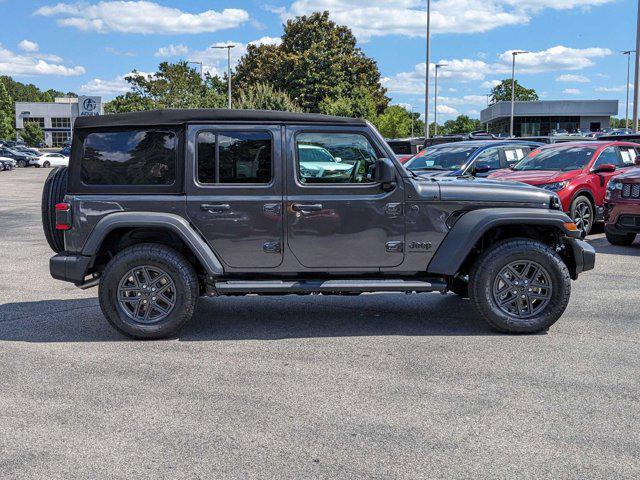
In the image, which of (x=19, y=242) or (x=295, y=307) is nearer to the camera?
(x=295, y=307)

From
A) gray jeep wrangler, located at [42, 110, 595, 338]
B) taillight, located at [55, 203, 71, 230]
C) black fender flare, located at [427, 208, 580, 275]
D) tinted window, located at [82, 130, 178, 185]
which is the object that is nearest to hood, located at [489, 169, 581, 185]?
black fender flare, located at [427, 208, 580, 275]

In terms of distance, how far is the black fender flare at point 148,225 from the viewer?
598cm

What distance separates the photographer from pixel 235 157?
20.4 feet

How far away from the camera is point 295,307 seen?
7469mm

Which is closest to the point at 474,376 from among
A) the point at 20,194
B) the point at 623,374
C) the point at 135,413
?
the point at 623,374

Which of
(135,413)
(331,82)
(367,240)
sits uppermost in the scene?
(331,82)

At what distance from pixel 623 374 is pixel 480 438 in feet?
5.51

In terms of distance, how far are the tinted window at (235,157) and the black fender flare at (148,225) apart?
0.47 metres

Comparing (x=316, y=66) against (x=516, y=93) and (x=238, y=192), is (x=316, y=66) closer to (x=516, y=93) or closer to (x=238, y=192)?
(x=238, y=192)

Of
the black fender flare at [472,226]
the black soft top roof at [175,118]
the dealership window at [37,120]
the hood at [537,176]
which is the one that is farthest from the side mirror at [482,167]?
the dealership window at [37,120]

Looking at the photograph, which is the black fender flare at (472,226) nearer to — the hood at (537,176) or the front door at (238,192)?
the front door at (238,192)

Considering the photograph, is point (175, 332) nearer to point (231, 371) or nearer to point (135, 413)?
point (231, 371)

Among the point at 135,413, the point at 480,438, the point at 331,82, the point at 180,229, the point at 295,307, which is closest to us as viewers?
the point at 480,438

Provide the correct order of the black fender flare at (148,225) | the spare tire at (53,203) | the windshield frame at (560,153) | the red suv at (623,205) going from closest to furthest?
the black fender flare at (148,225), the spare tire at (53,203), the red suv at (623,205), the windshield frame at (560,153)
